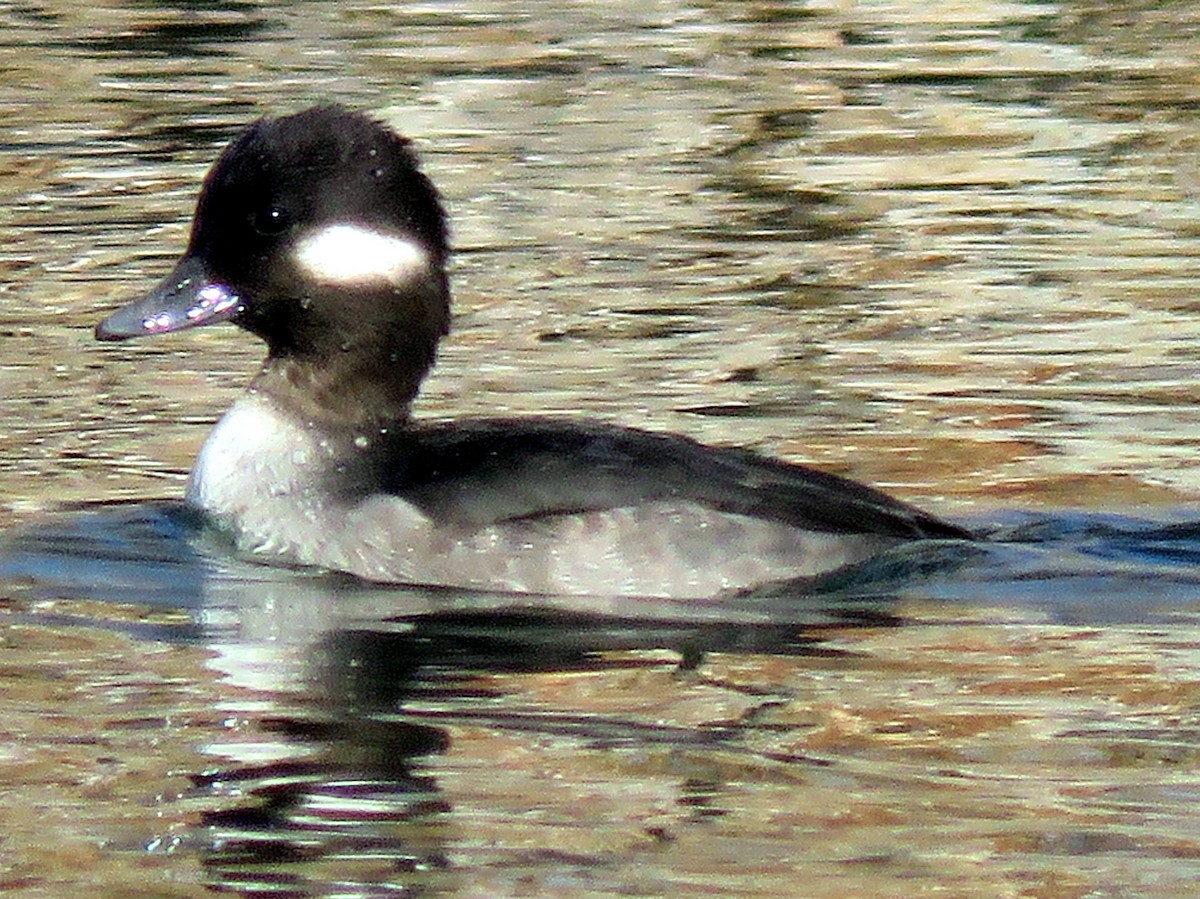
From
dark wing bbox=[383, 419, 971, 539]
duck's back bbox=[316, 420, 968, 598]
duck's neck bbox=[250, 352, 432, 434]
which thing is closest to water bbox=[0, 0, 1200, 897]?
duck's back bbox=[316, 420, 968, 598]

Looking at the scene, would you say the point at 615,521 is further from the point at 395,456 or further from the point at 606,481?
the point at 395,456

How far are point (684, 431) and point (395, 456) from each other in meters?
1.73

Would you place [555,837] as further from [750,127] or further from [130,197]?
[750,127]

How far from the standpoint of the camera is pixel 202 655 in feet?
24.4

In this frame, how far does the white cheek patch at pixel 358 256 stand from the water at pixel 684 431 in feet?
2.94

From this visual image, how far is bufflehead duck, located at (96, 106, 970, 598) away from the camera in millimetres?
7984

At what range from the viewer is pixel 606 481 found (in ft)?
26.1

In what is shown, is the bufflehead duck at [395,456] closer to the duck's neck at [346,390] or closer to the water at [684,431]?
the duck's neck at [346,390]

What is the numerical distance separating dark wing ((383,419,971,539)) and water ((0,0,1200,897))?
22 centimetres

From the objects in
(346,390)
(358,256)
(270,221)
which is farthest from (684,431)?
(270,221)

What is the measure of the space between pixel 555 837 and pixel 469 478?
2.24 metres

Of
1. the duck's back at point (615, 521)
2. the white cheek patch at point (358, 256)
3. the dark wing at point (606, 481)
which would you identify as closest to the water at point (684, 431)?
the duck's back at point (615, 521)

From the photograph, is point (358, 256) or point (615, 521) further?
point (358, 256)

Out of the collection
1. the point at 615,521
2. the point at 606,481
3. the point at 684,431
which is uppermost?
the point at 606,481
